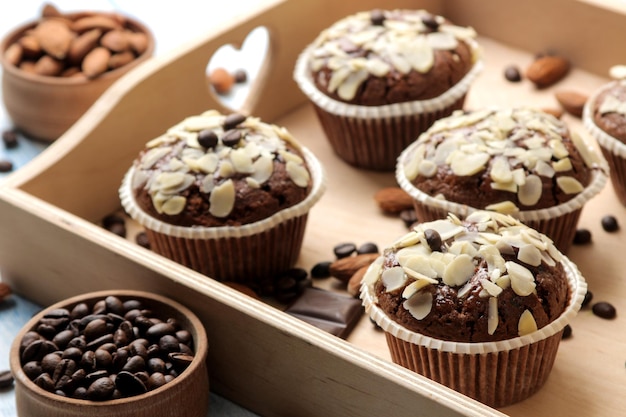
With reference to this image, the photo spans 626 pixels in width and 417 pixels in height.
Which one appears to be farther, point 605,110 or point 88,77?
point 88,77

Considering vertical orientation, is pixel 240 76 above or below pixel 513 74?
below

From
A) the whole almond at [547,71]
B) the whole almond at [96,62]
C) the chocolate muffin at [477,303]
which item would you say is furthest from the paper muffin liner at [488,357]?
the whole almond at [96,62]

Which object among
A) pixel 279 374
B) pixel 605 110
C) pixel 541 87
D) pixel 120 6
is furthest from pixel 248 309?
pixel 120 6

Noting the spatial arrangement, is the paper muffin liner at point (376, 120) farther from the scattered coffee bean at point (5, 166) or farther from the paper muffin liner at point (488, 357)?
the scattered coffee bean at point (5, 166)

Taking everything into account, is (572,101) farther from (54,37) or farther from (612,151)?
(54,37)

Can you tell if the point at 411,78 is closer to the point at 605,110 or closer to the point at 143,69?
the point at 605,110

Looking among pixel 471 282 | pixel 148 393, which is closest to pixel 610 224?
pixel 471 282
